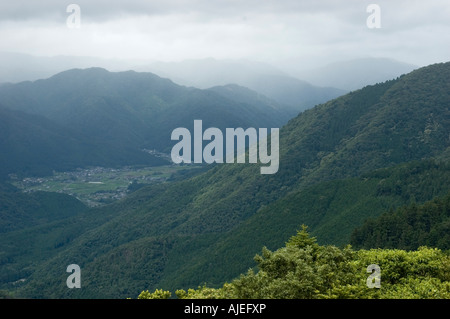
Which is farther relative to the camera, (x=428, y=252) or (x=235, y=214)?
(x=235, y=214)

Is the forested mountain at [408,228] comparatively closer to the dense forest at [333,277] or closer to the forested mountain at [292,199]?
the forested mountain at [292,199]

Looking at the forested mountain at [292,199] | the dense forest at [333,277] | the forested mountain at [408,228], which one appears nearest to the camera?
the dense forest at [333,277]

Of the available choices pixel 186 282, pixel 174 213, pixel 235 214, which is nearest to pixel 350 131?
pixel 235 214

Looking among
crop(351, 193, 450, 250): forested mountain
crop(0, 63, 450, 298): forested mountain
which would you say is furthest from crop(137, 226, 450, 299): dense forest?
crop(0, 63, 450, 298): forested mountain

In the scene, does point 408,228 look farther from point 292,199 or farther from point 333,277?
point 292,199

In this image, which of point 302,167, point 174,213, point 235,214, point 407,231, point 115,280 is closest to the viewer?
point 407,231

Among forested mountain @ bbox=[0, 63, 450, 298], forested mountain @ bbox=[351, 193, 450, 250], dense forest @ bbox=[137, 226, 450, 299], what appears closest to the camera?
dense forest @ bbox=[137, 226, 450, 299]

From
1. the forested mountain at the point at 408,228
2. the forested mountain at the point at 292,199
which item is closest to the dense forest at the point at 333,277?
the forested mountain at the point at 408,228

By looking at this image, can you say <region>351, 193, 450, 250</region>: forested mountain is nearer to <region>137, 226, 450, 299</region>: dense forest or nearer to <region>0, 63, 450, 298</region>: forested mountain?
<region>0, 63, 450, 298</region>: forested mountain
